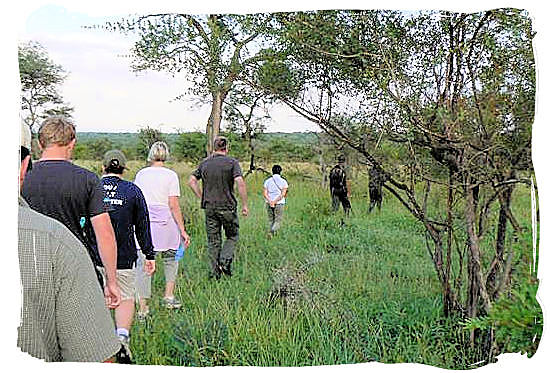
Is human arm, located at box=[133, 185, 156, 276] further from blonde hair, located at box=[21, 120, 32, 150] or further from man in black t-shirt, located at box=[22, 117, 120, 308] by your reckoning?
blonde hair, located at box=[21, 120, 32, 150]

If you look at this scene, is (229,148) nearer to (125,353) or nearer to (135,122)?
(135,122)

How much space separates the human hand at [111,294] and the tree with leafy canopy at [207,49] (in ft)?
2.17

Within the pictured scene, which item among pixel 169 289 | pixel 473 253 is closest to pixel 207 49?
pixel 169 289

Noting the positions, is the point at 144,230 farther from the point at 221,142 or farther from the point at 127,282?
the point at 221,142

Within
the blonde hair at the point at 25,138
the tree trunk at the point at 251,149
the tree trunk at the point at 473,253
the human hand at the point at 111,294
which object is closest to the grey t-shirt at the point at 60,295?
the blonde hair at the point at 25,138

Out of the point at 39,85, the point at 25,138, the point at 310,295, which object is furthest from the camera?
the point at 310,295

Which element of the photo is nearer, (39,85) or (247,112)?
(39,85)

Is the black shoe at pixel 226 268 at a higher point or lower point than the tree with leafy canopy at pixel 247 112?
lower

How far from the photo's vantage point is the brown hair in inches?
105

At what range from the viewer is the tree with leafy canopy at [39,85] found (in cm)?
278

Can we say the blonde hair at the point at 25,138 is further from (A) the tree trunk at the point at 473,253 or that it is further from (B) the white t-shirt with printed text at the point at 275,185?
(A) the tree trunk at the point at 473,253

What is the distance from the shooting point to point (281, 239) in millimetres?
3078

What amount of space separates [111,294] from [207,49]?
968 millimetres

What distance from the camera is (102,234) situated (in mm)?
2562
